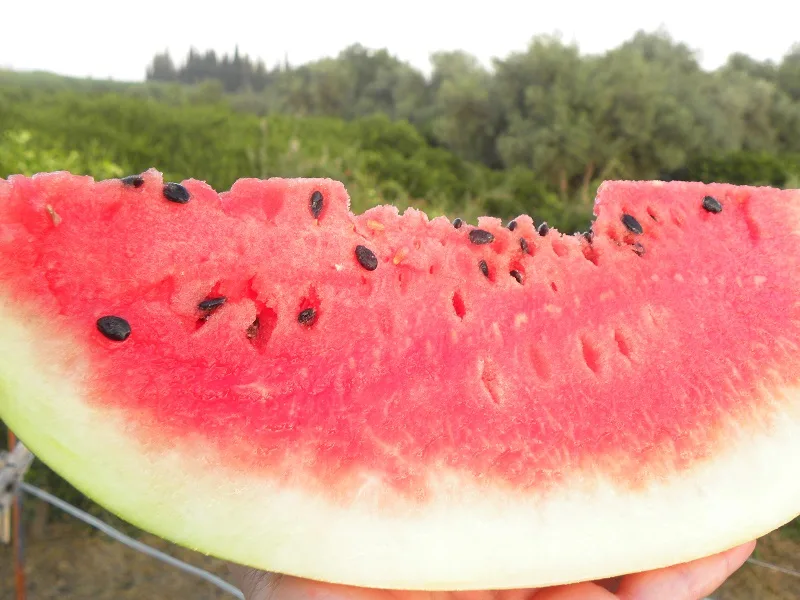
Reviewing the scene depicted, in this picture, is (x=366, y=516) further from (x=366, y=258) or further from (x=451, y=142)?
(x=451, y=142)

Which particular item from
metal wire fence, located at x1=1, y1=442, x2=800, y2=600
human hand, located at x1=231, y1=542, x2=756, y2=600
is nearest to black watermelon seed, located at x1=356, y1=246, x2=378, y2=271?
human hand, located at x1=231, y1=542, x2=756, y2=600

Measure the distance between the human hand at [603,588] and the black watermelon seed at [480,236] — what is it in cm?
53

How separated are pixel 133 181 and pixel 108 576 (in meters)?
2.90

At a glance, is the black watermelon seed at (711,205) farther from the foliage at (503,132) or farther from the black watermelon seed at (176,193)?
the foliage at (503,132)

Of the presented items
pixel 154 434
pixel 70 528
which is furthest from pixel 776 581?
pixel 70 528

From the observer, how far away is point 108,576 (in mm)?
2979

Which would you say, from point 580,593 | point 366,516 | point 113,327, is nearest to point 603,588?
point 580,593

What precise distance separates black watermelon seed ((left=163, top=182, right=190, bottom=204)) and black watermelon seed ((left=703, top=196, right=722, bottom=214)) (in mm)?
869

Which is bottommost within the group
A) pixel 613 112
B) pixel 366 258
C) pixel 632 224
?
pixel 366 258

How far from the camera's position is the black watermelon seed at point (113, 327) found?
0.74 metres

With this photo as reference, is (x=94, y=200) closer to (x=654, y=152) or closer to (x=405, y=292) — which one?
(x=405, y=292)

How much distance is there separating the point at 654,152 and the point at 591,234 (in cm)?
792

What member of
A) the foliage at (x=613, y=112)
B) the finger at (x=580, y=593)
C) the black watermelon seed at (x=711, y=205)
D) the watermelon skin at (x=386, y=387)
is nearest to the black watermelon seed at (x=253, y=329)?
the watermelon skin at (x=386, y=387)

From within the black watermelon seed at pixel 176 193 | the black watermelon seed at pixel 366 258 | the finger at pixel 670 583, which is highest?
the black watermelon seed at pixel 176 193
